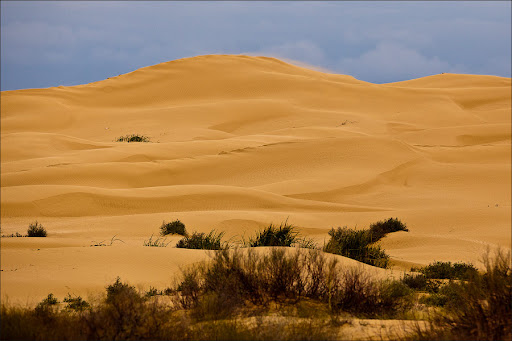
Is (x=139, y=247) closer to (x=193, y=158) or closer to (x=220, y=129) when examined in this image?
(x=193, y=158)

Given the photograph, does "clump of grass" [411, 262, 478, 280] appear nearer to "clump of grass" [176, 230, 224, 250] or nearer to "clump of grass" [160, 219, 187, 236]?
"clump of grass" [176, 230, 224, 250]

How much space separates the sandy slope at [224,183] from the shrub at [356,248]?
0.46 meters

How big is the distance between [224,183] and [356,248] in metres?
10.4

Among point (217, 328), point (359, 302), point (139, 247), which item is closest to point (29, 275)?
point (139, 247)

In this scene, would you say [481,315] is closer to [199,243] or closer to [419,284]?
[419,284]

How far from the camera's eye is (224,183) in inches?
902

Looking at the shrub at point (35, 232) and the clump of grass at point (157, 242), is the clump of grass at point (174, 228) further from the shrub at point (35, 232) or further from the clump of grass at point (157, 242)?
the shrub at point (35, 232)

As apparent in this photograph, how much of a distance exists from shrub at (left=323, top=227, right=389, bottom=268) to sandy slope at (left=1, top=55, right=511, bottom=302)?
0.46 meters

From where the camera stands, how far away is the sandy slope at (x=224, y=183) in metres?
10.9

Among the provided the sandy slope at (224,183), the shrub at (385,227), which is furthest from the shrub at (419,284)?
the shrub at (385,227)

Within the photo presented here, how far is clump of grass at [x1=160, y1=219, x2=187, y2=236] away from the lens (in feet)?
47.9

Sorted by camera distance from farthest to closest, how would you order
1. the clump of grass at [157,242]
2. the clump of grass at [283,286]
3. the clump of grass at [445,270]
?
the clump of grass at [157,242] → the clump of grass at [445,270] → the clump of grass at [283,286]

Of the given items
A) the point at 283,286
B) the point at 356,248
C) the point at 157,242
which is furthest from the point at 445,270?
the point at 157,242

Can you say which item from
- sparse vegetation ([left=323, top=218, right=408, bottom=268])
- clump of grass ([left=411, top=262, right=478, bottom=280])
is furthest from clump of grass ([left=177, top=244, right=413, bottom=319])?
sparse vegetation ([left=323, top=218, right=408, bottom=268])
